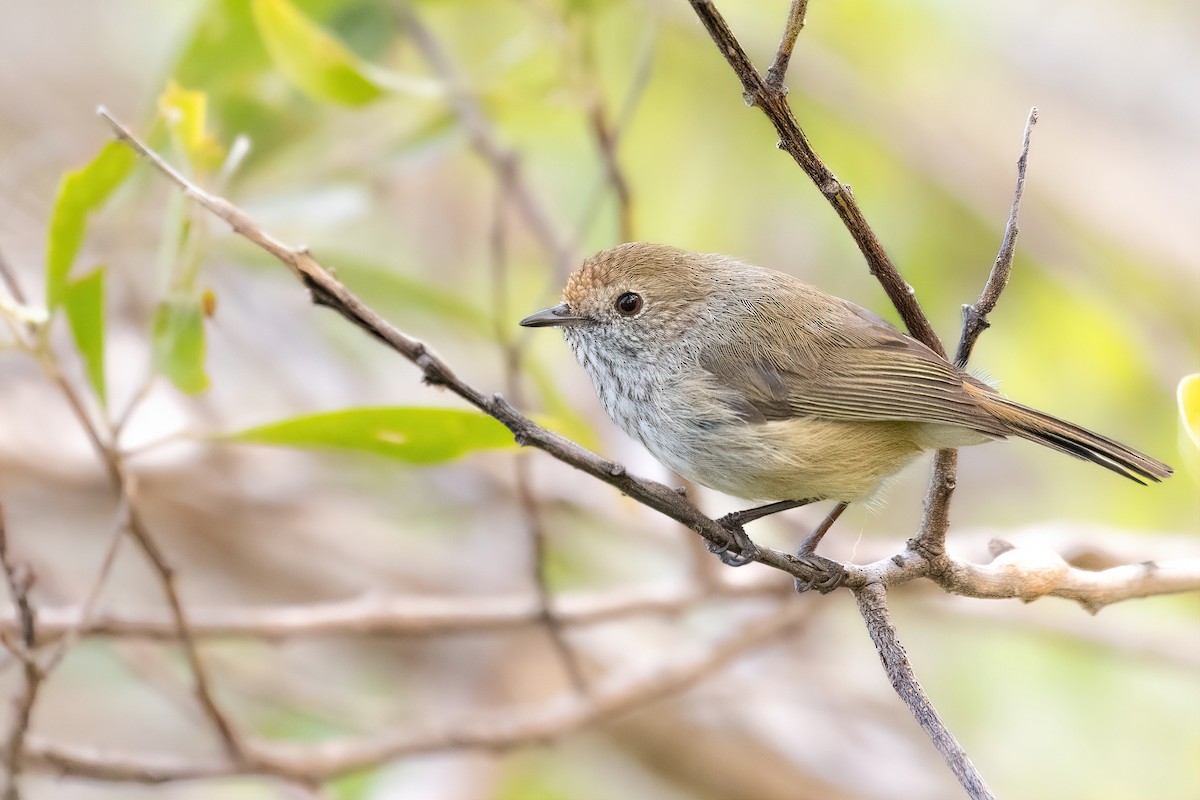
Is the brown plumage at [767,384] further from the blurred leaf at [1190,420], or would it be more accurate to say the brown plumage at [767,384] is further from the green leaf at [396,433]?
the green leaf at [396,433]

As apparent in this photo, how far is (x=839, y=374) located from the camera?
114 inches

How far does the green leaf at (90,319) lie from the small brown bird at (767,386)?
97 cm

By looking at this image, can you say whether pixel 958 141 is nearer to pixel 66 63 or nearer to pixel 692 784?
pixel 692 784

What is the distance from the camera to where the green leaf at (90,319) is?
2.58 metres

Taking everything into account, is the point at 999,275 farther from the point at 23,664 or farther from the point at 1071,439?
the point at 23,664

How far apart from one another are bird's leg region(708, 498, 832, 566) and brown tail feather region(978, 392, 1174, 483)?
48 cm

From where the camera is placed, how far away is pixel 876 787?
184 inches

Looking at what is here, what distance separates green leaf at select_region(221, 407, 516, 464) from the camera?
238cm

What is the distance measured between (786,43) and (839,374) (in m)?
1.31

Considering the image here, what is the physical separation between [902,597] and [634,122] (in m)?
2.64

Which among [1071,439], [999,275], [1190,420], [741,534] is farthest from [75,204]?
[1190,420]

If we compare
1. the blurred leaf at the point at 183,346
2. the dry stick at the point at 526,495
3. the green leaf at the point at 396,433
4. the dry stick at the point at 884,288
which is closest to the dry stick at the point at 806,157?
the dry stick at the point at 884,288

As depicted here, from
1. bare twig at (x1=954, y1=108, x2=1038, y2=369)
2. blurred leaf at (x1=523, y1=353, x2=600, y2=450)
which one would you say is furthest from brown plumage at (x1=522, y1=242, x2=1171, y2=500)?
bare twig at (x1=954, y1=108, x2=1038, y2=369)

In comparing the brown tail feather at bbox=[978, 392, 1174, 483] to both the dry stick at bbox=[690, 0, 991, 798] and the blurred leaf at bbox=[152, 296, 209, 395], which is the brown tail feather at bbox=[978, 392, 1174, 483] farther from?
the blurred leaf at bbox=[152, 296, 209, 395]
